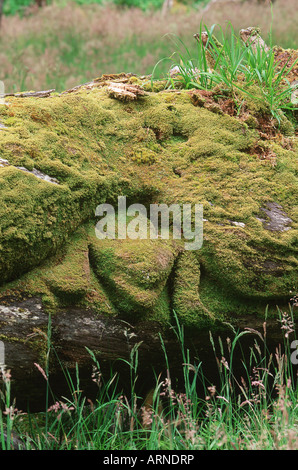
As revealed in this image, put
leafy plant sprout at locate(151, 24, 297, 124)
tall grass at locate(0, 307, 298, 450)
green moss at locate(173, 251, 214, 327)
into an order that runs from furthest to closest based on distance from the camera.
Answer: leafy plant sprout at locate(151, 24, 297, 124), green moss at locate(173, 251, 214, 327), tall grass at locate(0, 307, 298, 450)

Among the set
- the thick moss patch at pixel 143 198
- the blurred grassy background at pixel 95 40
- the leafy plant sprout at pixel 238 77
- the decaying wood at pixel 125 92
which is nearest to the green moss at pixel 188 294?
the thick moss patch at pixel 143 198

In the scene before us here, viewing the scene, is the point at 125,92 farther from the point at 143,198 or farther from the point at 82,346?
the point at 82,346

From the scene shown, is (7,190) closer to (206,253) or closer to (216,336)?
(206,253)

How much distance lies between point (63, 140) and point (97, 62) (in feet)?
15.3

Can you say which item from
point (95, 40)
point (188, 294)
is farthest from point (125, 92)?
point (95, 40)

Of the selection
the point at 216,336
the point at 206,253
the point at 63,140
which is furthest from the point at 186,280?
the point at 63,140

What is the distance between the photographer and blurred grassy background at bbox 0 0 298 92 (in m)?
6.10

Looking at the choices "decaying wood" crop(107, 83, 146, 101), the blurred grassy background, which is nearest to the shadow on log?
"decaying wood" crop(107, 83, 146, 101)

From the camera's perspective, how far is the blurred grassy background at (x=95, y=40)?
610 centimetres

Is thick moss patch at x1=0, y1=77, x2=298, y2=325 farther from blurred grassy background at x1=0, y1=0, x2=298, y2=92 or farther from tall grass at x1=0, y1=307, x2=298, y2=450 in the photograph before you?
blurred grassy background at x1=0, y1=0, x2=298, y2=92

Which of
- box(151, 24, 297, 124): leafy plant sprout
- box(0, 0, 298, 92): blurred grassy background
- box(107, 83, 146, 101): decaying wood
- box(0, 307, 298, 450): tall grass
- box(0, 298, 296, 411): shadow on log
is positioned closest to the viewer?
box(0, 307, 298, 450): tall grass
